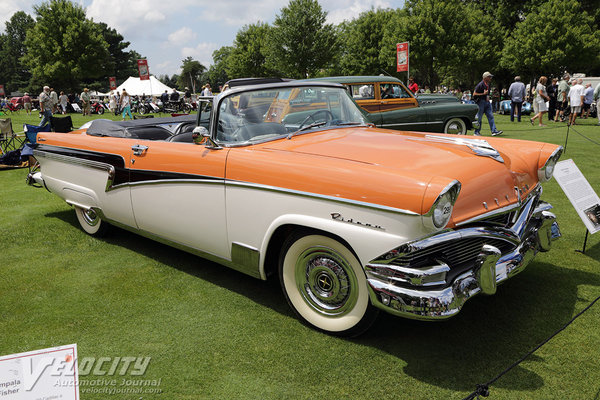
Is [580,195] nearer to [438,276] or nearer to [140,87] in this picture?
[438,276]

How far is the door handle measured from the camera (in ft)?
12.5

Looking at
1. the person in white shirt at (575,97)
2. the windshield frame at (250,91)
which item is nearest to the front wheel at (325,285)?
the windshield frame at (250,91)

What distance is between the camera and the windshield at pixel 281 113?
3373 mm

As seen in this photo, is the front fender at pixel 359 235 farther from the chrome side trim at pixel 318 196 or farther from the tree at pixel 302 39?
the tree at pixel 302 39

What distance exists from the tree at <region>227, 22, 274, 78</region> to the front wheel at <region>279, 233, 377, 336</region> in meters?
57.8

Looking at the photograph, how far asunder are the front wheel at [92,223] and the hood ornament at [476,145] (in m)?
3.40

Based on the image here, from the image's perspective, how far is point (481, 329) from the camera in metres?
2.93

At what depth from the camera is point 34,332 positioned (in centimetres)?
304

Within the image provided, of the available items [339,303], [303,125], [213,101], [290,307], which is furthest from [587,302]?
[213,101]

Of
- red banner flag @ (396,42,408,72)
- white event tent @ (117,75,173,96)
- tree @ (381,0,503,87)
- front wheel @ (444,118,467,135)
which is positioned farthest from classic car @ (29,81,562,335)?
tree @ (381,0,503,87)

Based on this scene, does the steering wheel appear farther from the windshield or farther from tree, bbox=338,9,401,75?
tree, bbox=338,9,401,75

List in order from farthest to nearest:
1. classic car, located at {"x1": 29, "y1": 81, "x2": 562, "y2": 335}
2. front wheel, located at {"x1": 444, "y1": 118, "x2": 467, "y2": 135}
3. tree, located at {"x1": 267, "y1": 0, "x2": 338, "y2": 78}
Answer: tree, located at {"x1": 267, "y1": 0, "x2": 338, "y2": 78} < front wheel, located at {"x1": 444, "y1": 118, "x2": 467, "y2": 135} < classic car, located at {"x1": 29, "y1": 81, "x2": 562, "y2": 335}

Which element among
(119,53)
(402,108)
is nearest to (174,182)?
(402,108)

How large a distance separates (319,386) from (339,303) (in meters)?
0.56
